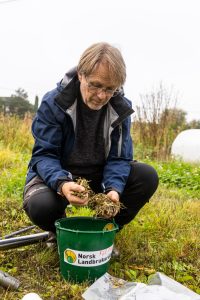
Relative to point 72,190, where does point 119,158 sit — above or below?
above

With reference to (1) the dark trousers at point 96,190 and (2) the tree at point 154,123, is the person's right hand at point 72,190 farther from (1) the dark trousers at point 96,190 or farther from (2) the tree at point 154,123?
(2) the tree at point 154,123

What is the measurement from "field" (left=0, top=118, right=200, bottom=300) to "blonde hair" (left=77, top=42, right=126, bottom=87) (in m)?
0.94

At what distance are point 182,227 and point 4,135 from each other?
4655mm

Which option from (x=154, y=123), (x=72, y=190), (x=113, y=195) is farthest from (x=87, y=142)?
(x=154, y=123)

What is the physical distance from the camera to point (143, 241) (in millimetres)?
2656

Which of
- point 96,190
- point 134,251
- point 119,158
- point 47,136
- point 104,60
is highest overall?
point 104,60

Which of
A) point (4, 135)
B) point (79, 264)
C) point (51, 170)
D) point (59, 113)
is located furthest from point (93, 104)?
point (4, 135)

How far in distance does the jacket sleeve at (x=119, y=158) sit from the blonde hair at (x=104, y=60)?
1.36 ft

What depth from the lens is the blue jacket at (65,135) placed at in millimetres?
2188

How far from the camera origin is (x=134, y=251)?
2.49 meters

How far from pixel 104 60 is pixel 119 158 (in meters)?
0.67

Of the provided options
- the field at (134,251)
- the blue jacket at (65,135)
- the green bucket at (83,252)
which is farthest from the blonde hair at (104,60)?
the field at (134,251)

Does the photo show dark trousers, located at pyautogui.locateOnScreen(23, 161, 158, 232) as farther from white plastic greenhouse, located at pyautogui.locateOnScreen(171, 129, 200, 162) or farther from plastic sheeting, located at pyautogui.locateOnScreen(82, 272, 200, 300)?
white plastic greenhouse, located at pyautogui.locateOnScreen(171, 129, 200, 162)

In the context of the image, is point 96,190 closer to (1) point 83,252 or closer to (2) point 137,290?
(1) point 83,252
